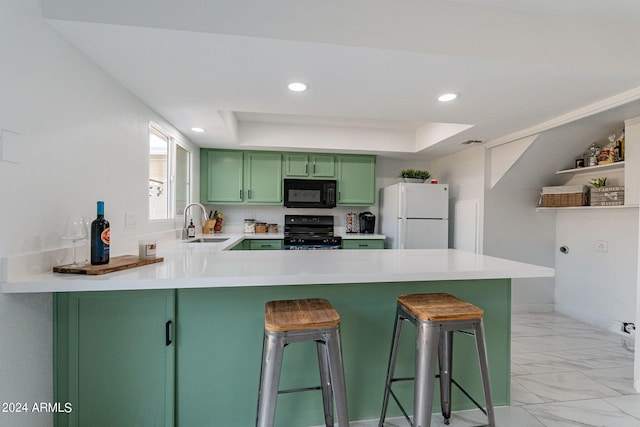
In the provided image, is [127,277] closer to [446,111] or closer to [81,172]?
[81,172]

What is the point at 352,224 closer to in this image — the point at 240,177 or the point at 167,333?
the point at 240,177

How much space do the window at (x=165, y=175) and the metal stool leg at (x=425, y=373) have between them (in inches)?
90.7

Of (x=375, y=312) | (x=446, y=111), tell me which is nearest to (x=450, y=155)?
(x=446, y=111)

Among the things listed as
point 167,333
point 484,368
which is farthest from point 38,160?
point 484,368

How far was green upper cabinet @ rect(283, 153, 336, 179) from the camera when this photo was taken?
3.97m

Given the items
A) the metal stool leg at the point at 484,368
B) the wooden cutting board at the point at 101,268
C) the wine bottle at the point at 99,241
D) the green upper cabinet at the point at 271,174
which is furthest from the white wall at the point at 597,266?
the wine bottle at the point at 99,241

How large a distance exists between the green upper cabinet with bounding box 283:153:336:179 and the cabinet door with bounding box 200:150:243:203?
63cm

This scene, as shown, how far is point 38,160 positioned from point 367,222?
Answer: 138 inches

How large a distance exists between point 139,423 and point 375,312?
50.8 inches

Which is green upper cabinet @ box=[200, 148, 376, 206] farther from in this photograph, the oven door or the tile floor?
the tile floor

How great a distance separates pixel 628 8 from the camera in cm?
148

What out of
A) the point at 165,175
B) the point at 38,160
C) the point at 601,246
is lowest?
the point at 601,246

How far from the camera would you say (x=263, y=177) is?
3.94m

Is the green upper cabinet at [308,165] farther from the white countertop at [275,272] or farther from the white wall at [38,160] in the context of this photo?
the white wall at [38,160]
